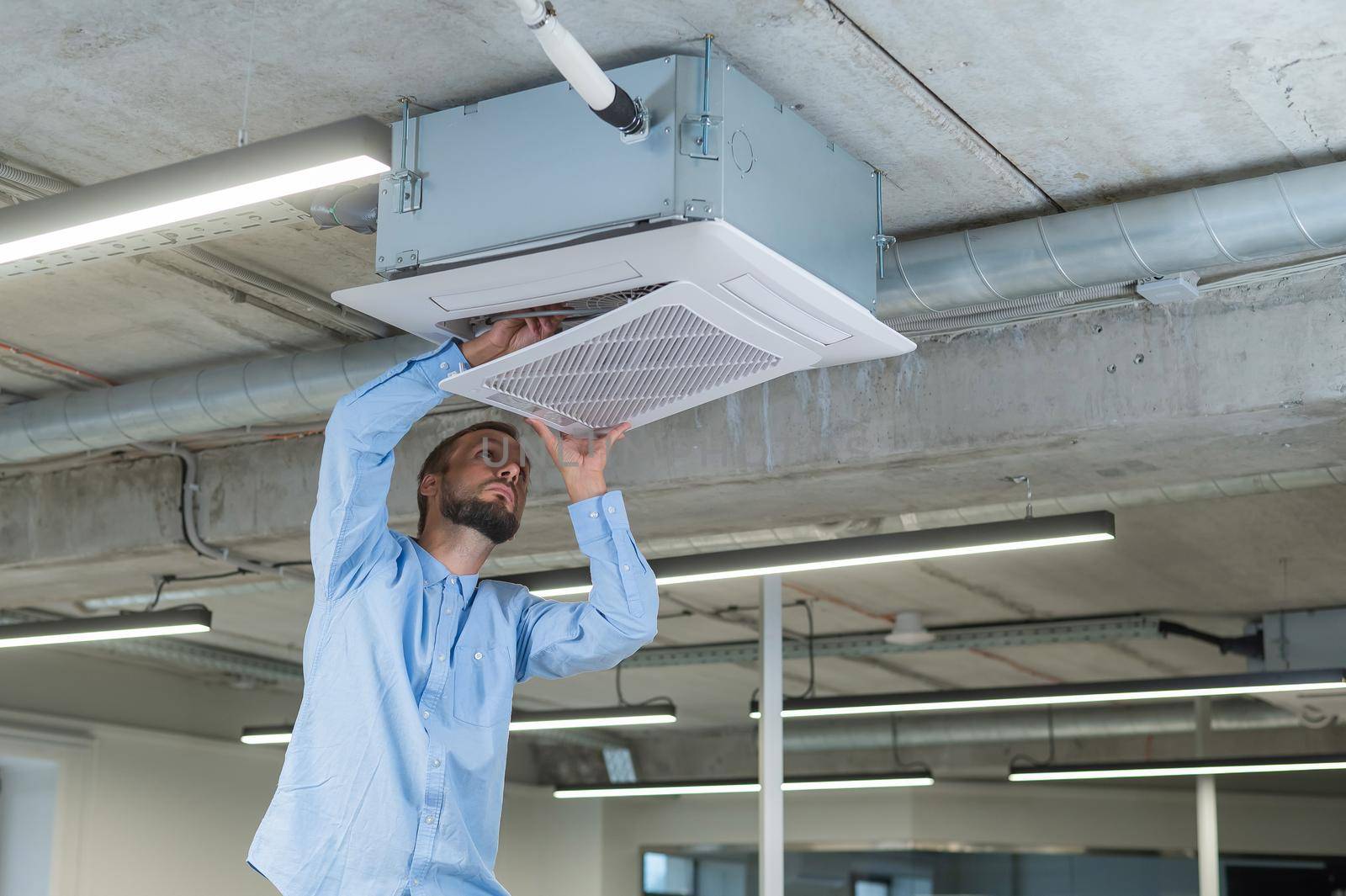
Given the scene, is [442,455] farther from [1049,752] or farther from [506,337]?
[1049,752]

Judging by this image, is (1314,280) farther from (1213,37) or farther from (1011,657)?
(1011,657)

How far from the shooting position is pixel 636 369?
9.88 feet

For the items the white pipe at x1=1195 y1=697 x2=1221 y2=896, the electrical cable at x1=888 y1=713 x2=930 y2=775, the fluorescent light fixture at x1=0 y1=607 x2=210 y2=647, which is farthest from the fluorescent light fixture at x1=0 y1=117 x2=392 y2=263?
the electrical cable at x1=888 y1=713 x2=930 y2=775

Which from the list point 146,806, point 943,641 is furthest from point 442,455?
point 146,806

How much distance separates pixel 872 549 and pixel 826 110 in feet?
6.19

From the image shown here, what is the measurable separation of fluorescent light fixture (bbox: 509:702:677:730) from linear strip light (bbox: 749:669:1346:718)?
0.76 meters

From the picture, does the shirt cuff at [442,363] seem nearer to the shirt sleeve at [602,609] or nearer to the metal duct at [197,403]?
the shirt sleeve at [602,609]

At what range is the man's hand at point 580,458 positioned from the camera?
304cm

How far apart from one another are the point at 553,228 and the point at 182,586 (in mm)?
4212

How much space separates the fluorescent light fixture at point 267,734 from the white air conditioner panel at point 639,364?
699cm

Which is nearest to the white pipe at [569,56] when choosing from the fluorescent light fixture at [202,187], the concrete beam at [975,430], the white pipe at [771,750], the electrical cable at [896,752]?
the fluorescent light fixture at [202,187]

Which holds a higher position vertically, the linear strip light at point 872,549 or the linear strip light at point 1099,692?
the linear strip light at point 872,549

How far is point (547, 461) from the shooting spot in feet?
16.2

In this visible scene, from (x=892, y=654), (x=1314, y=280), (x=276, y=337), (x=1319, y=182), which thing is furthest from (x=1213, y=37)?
(x=892, y=654)
